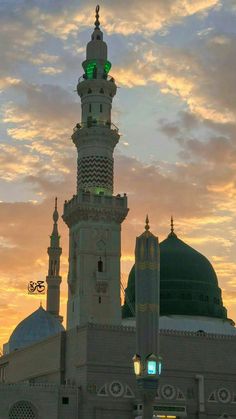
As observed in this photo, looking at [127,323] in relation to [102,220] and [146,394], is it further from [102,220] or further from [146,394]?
[146,394]

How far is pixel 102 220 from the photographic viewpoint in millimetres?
58656

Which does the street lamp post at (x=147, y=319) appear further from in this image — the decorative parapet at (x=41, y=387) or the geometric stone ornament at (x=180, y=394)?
the geometric stone ornament at (x=180, y=394)

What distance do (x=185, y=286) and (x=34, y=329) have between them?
14556mm

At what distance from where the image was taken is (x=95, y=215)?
5834cm

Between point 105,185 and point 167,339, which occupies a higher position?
point 105,185

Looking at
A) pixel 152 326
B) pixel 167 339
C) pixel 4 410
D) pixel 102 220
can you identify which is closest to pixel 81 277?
pixel 102 220

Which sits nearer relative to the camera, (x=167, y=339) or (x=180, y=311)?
(x=167, y=339)

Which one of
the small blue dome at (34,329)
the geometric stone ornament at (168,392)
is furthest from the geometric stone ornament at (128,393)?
the small blue dome at (34,329)

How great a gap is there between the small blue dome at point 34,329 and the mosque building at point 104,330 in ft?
0.29

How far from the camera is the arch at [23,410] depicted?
48938 mm

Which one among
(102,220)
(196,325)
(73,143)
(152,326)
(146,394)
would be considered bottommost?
(146,394)

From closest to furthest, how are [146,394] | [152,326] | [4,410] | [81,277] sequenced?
[146,394], [152,326], [4,410], [81,277]

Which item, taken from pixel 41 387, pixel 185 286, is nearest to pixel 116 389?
pixel 41 387

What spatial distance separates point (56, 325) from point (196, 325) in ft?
46.5
